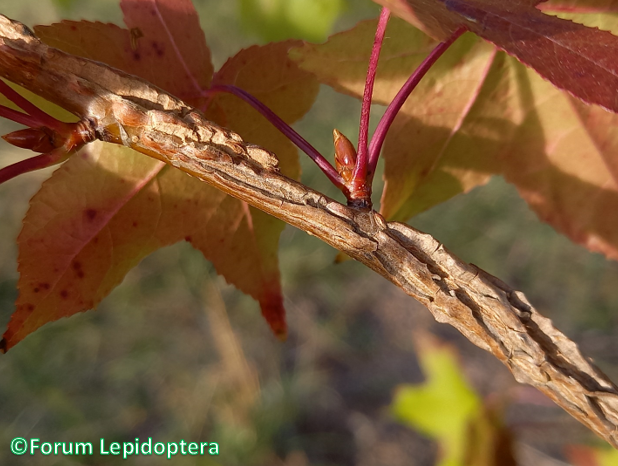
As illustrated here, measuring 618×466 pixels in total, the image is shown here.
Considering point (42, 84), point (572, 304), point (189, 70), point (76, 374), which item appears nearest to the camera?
point (42, 84)

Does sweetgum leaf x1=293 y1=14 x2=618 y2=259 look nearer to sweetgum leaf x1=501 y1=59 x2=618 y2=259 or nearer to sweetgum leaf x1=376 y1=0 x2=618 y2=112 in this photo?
sweetgum leaf x1=501 y1=59 x2=618 y2=259

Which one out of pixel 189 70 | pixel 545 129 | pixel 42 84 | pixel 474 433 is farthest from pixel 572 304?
pixel 42 84

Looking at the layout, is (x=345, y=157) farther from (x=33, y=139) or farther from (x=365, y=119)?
(x=33, y=139)

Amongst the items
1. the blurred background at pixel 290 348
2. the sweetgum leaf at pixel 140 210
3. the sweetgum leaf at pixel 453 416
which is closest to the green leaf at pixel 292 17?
the sweetgum leaf at pixel 140 210

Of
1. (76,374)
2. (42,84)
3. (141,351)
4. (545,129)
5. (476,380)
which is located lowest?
(76,374)

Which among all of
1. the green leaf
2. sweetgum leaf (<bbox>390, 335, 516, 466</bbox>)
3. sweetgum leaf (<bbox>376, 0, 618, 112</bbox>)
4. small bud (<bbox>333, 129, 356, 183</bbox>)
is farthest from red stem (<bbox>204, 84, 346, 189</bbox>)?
sweetgum leaf (<bbox>390, 335, 516, 466</bbox>)

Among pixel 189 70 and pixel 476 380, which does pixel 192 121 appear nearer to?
pixel 189 70

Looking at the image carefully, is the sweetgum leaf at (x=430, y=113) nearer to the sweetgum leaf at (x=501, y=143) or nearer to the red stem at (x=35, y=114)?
the sweetgum leaf at (x=501, y=143)
